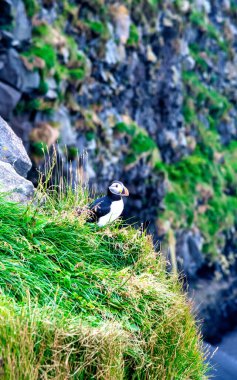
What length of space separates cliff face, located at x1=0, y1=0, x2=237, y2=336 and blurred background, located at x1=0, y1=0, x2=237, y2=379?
0.19 ft

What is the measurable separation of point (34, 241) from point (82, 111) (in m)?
16.6

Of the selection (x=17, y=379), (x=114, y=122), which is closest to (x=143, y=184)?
(x=114, y=122)

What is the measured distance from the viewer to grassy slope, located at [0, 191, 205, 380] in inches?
225

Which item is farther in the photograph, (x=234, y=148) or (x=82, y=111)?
(x=234, y=148)

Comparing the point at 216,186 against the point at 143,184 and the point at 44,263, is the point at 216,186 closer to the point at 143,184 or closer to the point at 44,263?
the point at 143,184

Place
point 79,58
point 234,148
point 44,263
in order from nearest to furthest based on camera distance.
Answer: point 44,263 < point 79,58 < point 234,148

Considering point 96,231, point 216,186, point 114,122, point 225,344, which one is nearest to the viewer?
point 96,231

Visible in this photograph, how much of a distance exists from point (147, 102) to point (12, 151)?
73.3 feet

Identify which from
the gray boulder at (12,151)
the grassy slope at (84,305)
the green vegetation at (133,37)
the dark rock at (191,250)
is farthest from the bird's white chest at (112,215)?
the dark rock at (191,250)

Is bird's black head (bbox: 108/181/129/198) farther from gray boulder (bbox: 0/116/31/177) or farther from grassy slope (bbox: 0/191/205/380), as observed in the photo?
gray boulder (bbox: 0/116/31/177)

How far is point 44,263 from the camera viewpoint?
691 centimetres

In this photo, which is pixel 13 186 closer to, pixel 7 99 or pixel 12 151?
pixel 12 151

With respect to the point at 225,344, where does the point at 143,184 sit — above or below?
above

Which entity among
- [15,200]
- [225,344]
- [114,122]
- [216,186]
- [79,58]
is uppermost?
[15,200]
